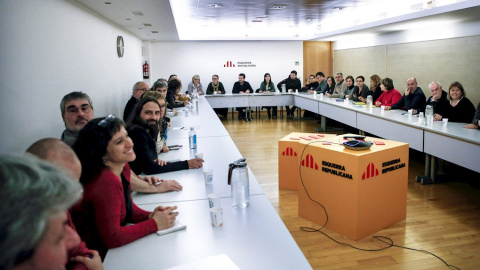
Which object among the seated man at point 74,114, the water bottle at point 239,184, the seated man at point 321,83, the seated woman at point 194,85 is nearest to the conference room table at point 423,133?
the seated man at point 321,83

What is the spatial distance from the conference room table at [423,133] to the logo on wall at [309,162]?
5.90ft

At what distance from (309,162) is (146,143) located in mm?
1566

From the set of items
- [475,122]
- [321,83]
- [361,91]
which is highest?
[321,83]

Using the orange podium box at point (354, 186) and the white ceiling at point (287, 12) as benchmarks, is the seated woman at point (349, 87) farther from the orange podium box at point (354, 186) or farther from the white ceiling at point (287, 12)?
the orange podium box at point (354, 186)

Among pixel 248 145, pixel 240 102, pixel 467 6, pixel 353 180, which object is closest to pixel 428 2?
pixel 467 6

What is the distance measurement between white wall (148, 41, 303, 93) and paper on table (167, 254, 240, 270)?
1122cm

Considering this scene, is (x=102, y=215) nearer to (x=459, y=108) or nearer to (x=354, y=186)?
(x=354, y=186)

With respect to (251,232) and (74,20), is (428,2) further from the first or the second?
(251,232)

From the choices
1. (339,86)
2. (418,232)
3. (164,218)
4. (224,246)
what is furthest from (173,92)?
(224,246)

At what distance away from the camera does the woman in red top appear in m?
1.65

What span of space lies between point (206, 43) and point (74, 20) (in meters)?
8.07

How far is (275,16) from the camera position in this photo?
8070 millimetres

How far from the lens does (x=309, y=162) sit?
Result: 352 cm

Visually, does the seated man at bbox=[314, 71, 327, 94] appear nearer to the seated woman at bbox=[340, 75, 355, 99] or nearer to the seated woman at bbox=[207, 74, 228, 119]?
the seated woman at bbox=[340, 75, 355, 99]
